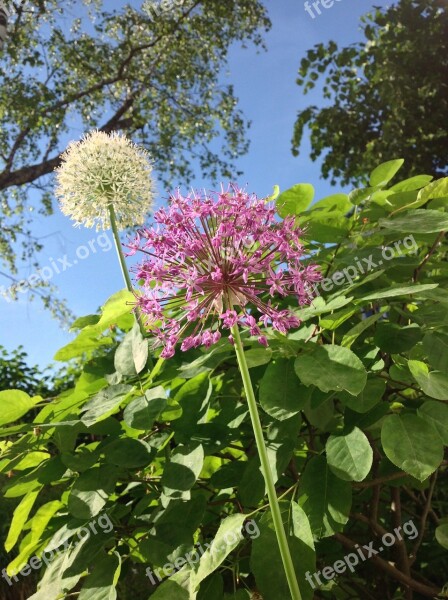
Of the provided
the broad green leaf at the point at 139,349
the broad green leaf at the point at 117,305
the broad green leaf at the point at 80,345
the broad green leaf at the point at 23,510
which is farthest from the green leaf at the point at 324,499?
the broad green leaf at the point at 23,510

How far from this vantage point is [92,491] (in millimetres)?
1489

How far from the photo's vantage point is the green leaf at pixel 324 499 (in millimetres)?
1358

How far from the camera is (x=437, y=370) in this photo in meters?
1.37

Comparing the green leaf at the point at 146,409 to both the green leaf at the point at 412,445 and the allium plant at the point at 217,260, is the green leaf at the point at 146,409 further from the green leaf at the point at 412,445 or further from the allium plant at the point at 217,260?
the green leaf at the point at 412,445

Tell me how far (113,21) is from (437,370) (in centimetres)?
1355

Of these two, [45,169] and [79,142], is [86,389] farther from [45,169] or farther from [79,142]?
[45,169]

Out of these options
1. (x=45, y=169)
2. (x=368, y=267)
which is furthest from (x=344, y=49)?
(x=368, y=267)

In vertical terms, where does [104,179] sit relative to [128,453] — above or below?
above

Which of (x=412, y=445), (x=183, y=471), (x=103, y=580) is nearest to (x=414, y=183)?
(x=412, y=445)

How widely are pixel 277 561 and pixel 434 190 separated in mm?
1062

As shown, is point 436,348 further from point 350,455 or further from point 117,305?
point 117,305

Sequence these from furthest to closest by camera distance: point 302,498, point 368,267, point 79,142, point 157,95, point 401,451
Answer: point 157,95 → point 79,142 → point 368,267 → point 302,498 → point 401,451

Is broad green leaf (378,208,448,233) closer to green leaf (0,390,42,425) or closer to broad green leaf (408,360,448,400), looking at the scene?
broad green leaf (408,360,448,400)

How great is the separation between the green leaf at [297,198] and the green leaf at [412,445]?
698 millimetres
